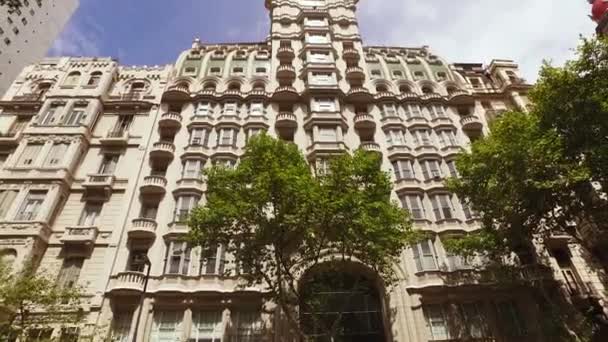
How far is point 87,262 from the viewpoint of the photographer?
74.0 ft

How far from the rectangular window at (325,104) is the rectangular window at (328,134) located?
2.22m

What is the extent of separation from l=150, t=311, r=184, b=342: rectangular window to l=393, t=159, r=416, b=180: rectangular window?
60.2 ft

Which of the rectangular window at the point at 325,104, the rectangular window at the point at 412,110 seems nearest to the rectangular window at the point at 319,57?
the rectangular window at the point at 325,104

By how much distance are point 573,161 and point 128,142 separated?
3089 cm

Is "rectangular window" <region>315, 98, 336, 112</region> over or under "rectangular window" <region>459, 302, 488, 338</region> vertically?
over

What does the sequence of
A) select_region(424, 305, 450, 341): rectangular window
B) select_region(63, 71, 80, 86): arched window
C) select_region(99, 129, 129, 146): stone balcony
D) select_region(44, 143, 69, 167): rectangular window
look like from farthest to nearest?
select_region(63, 71, 80, 86): arched window → select_region(99, 129, 129, 146): stone balcony → select_region(44, 143, 69, 167): rectangular window → select_region(424, 305, 450, 341): rectangular window

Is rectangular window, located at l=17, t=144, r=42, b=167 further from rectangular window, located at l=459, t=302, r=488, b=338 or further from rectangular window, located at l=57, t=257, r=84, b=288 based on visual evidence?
rectangular window, located at l=459, t=302, r=488, b=338

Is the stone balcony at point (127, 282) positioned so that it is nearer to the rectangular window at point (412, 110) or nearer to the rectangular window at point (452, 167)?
the rectangular window at point (452, 167)

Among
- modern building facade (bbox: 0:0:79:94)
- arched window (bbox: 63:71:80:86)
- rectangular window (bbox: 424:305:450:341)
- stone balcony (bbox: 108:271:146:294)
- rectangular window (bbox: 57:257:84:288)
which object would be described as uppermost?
modern building facade (bbox: 0:0:79:94)

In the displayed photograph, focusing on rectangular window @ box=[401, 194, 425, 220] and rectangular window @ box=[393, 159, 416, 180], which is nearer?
rectangular window @ box=[401, 194, 425, 220]

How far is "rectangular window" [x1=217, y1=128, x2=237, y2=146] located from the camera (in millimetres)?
29688

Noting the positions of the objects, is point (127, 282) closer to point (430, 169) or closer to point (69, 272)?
point (69, 272)

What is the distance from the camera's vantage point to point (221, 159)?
28203mm

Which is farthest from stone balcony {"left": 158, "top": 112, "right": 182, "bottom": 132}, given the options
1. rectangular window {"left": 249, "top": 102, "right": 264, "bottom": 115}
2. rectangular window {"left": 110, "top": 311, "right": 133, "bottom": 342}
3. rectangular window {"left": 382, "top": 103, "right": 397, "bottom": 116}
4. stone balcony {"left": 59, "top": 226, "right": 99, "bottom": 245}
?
rectangular window {"left": 382, "top": 103, "right": 397, "bottom": 116}
